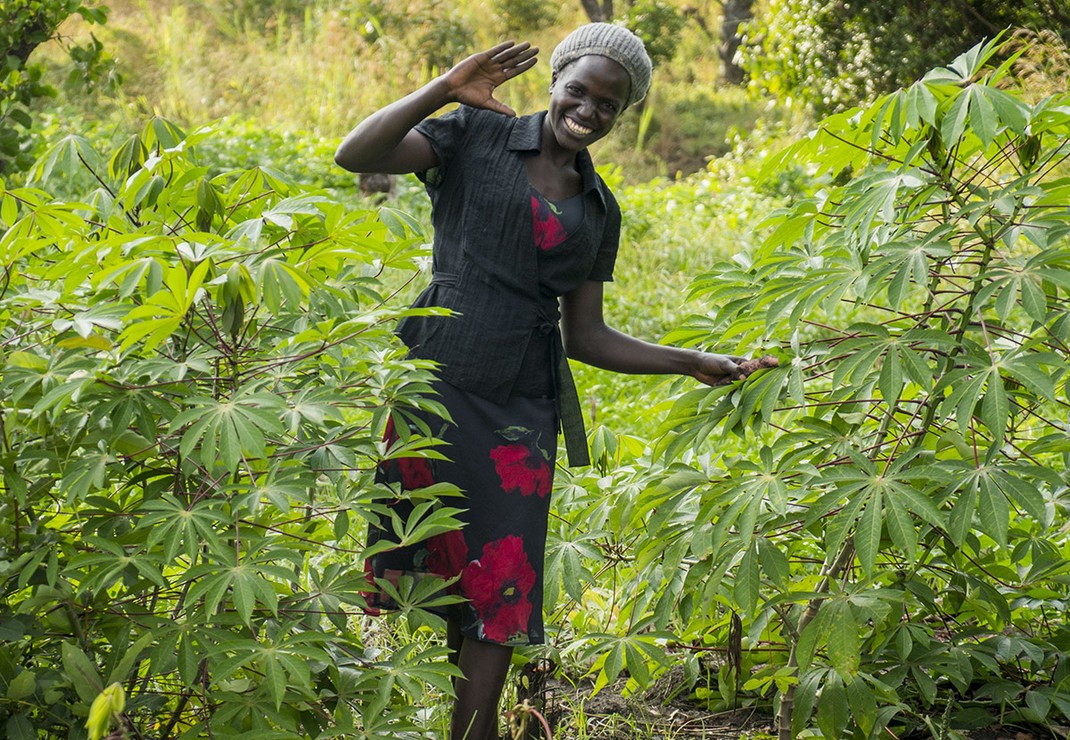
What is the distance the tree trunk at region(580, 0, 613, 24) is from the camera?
1285cm

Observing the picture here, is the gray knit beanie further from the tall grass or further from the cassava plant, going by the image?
the tall grass

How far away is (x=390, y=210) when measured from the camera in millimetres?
2107

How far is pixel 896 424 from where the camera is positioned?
2.21 m

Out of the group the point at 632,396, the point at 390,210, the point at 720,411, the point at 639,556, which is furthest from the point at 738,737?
the point at 632,396

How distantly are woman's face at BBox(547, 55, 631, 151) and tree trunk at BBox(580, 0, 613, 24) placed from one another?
→ 1114 centimetres

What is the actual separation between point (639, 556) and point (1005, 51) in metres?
7.22

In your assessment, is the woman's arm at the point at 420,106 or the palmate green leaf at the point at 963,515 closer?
the palmate green leaf at the point at 963,515

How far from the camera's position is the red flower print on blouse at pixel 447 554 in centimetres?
211

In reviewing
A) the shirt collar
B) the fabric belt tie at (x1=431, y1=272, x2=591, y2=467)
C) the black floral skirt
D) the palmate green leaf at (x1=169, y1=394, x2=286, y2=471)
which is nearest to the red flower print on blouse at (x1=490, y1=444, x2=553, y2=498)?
the black floral skirt

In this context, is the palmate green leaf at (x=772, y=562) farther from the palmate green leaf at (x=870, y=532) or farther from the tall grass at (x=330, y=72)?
the tall grass at (x=330, y=72)

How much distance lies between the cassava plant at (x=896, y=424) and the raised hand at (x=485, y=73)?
0.50 metres

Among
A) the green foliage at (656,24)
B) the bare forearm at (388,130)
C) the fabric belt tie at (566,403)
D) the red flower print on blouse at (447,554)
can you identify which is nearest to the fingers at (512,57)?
the bare forearm at (388,130)

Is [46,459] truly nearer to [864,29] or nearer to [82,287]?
[82,287]

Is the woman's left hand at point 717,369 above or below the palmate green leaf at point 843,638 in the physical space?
above
